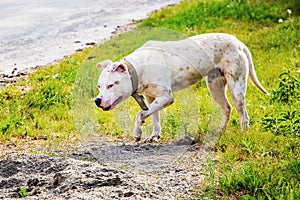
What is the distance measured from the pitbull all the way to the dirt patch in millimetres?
391

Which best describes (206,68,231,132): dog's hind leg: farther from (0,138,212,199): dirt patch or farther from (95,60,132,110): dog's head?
(95,60,132,110): dog's head

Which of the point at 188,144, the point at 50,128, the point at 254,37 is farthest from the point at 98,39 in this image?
the point at 188,144

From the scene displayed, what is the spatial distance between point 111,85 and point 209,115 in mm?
2456

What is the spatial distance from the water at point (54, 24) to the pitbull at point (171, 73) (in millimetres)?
5394

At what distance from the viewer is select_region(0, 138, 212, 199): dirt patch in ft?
16.1

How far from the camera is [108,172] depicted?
5188 millimetres

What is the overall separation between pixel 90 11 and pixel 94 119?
10.6 meters

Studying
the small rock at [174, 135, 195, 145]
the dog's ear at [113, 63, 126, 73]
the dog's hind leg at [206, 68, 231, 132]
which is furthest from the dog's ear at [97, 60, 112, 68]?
the dog's hind leg at [206, 68, 231, 132]

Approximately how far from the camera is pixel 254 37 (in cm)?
1203

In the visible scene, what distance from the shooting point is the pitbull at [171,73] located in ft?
17.7

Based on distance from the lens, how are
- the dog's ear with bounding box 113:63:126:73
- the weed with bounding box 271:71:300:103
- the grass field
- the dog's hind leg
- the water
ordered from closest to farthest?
the grass field → the dog's ear with bounding box 113:63:126:73 → the dog's hind leg → the weed with bounding box 271:71:300:103 → the water

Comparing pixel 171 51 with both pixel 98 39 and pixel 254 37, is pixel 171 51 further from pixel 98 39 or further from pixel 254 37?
pixel 98 39

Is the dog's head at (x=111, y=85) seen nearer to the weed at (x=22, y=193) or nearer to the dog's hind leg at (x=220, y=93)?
the weed at (x=22, y=193)

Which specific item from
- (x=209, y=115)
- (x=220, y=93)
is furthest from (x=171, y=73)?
(x=209, y=115)
